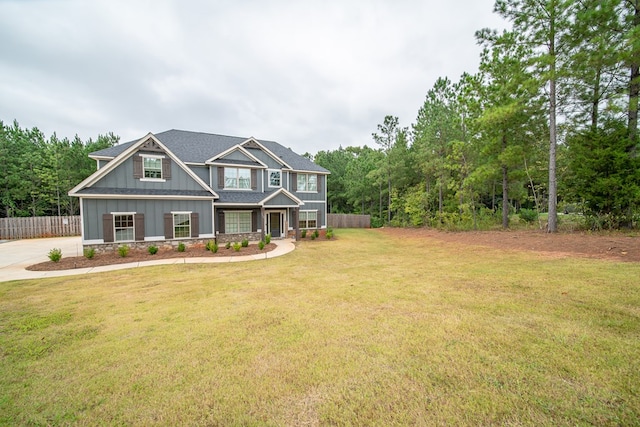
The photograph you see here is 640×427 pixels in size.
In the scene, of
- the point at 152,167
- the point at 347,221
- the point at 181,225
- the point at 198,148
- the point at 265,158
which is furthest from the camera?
the point at 347,221

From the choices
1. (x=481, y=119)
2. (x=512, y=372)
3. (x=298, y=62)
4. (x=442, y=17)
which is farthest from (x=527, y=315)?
(x=298, y=62)

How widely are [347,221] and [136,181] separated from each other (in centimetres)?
2050

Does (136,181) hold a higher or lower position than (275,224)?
higher

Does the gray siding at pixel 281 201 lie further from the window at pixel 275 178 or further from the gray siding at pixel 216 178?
the window at pixel 275 178

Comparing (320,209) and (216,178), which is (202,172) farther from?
(320,209)

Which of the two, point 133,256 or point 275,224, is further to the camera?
point 275,224

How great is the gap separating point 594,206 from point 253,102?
2724 centimetres

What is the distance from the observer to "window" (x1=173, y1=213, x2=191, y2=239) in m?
13.2

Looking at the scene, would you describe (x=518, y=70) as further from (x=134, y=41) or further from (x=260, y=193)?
(x=134, y=41)

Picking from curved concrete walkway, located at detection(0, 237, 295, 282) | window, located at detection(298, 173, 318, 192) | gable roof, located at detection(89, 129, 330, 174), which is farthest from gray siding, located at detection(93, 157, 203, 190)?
window, located at detection(298, 173, 318, 192)

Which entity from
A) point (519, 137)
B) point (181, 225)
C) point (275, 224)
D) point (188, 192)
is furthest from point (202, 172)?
point (519, 137)

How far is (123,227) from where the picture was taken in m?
12.1

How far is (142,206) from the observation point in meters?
12.5

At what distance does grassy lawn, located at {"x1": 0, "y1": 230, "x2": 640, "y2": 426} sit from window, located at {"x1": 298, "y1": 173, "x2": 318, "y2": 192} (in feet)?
46.8
